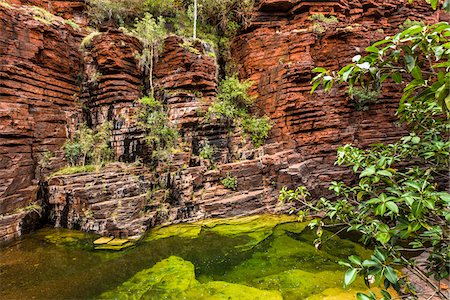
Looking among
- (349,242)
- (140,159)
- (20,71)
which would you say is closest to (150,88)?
(140,159)

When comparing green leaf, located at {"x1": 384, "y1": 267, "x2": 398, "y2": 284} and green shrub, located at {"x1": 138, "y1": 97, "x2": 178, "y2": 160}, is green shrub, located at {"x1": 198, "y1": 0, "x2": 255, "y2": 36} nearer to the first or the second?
green shrub, located at {"x1": 138, "y1": 97, "x2": 178, "y2": 160}

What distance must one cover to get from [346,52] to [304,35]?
230 centimetres

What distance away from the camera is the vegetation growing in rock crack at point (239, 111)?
38.1 feet

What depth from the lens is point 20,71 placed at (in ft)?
29.7

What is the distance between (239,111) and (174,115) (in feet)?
11.8

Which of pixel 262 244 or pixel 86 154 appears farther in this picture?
pixel 86 154

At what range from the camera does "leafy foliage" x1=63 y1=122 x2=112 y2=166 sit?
403 inches

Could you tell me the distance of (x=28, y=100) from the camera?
933 centimetres

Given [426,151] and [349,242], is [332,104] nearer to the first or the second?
[349,242]

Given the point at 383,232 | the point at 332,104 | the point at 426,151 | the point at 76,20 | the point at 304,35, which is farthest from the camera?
the point at 76,20

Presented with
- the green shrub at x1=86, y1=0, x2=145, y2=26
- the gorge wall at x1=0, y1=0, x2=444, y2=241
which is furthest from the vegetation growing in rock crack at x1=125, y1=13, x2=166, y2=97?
the green shrub at x1=86, y1=0, x2=145, y2=26

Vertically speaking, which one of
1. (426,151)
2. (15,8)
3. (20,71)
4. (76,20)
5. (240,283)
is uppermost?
(76,20)

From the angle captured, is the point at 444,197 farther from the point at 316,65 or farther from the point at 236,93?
the point at 316,65

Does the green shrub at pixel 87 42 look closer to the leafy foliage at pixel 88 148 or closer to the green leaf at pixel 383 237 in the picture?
the leafy foliage at pixel 88 148
